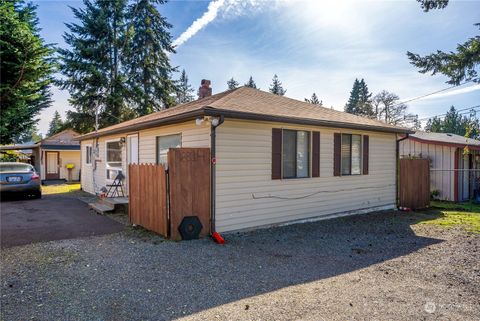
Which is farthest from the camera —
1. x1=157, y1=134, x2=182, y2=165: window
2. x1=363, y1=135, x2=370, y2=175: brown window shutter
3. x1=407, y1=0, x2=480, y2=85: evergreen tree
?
x1=407, y1=0, x2=480, y2=85: evergreen tree

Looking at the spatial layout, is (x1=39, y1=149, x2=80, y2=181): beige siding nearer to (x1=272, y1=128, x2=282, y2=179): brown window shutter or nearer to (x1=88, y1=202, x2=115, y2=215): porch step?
(x1=88, y1=202, x2=115, y2=215): porch step

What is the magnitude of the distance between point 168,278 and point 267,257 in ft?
5.80

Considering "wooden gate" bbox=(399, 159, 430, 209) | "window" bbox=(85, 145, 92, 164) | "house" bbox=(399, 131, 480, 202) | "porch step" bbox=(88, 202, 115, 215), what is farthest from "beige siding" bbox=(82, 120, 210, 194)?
"house" bbox=(399, 131, 480, 202)

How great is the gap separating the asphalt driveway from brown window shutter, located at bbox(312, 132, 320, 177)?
5051 mm

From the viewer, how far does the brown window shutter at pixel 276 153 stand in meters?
7.27

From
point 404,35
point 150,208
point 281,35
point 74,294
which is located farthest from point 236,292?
→ point 404,35

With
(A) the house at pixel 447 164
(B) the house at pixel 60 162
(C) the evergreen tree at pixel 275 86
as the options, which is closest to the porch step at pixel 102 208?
(A) the house at pixel 447 164

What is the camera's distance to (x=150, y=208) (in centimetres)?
662

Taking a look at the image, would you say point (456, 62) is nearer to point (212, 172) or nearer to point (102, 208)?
point (212, 172)

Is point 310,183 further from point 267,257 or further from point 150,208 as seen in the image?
point 150,208

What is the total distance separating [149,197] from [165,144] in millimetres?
1946

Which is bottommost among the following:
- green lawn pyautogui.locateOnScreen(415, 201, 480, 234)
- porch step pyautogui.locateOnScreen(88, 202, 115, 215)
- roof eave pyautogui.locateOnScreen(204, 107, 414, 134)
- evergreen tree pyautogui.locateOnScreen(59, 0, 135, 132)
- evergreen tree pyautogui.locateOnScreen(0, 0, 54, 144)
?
green lawn pyautogui.locateOnScreen(415, 201, 480, 234)

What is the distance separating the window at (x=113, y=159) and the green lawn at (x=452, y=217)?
9.92m

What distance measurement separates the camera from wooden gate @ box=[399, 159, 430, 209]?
424 inches
